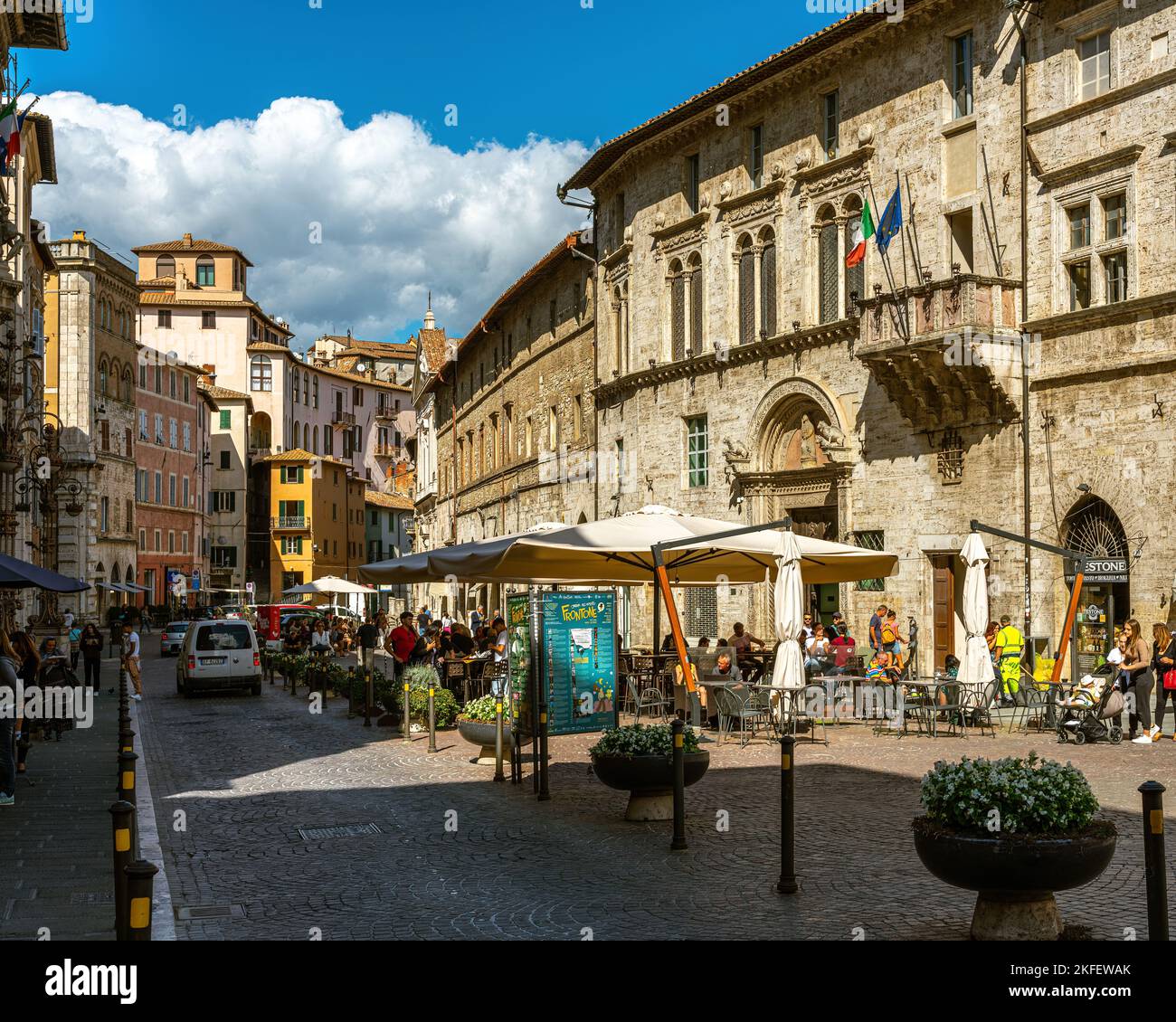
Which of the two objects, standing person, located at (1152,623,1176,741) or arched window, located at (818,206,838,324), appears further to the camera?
arched window, located at (818,206,838,324)

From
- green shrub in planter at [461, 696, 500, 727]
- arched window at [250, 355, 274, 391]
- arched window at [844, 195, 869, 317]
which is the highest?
arched window at [250, 355, 274, 391]

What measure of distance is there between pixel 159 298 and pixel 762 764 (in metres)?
84.8

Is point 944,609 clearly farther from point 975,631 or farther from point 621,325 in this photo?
point 621,325

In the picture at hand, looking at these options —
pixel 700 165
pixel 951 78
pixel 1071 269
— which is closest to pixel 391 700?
pixel 1071 269

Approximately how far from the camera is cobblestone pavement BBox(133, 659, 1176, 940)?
8.20 metres

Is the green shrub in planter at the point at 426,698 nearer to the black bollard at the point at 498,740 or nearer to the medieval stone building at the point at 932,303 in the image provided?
the black bollard at the point at 498,740

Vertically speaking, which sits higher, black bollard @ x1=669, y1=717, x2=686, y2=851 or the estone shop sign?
the estone shop sign

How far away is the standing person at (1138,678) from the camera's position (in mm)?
18031

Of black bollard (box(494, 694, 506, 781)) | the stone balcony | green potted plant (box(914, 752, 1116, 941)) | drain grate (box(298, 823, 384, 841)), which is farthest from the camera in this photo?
the stone balcony

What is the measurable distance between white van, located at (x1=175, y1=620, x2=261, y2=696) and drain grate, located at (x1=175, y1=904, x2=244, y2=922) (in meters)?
21.5

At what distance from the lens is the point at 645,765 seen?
11516 millimetres

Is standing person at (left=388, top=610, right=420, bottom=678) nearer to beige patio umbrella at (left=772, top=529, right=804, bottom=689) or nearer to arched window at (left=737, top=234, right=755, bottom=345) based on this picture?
beige patio umbrella at (left=772, top=529, right=804, bottom=689)

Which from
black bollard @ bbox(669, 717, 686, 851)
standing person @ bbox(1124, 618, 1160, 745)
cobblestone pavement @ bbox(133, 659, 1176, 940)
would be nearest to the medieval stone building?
standing person @ bbox(1124, 618, 1160, 745)

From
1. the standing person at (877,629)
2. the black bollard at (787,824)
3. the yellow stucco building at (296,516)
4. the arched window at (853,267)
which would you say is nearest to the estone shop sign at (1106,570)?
the standing person at (877,629)
